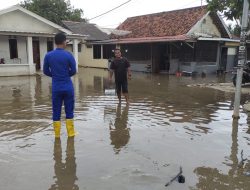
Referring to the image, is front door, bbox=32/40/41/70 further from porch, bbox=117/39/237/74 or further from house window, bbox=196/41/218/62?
house window, bbox=196/41/218/62

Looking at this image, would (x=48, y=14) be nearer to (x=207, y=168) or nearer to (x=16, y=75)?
(x=16, y=75)

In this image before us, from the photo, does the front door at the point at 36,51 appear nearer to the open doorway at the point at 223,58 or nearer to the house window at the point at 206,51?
the house window at the point at 206,51

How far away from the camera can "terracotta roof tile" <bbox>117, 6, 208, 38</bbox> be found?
68.5ft

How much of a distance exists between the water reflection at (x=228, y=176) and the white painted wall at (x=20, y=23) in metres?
17.3

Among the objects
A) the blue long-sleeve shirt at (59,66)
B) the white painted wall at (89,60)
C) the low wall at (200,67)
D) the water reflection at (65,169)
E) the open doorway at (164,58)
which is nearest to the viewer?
the water reflection at (65,169)

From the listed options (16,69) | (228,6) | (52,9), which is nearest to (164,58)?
(16,69)


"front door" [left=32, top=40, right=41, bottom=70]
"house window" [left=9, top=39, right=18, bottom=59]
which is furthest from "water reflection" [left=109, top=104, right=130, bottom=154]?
"front door" [left=32, top=40, right=41, bottom=70]

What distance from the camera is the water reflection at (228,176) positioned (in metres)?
3.75

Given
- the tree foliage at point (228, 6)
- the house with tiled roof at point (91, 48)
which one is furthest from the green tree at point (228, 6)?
the house with tiled roof at point (91, 48)

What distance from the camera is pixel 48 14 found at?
40562 millimetres

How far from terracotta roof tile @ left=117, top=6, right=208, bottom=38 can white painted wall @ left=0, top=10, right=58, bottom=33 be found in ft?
24.9

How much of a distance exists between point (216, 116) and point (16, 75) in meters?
14.8

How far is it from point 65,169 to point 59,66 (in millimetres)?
1941

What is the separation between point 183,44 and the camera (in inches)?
821
